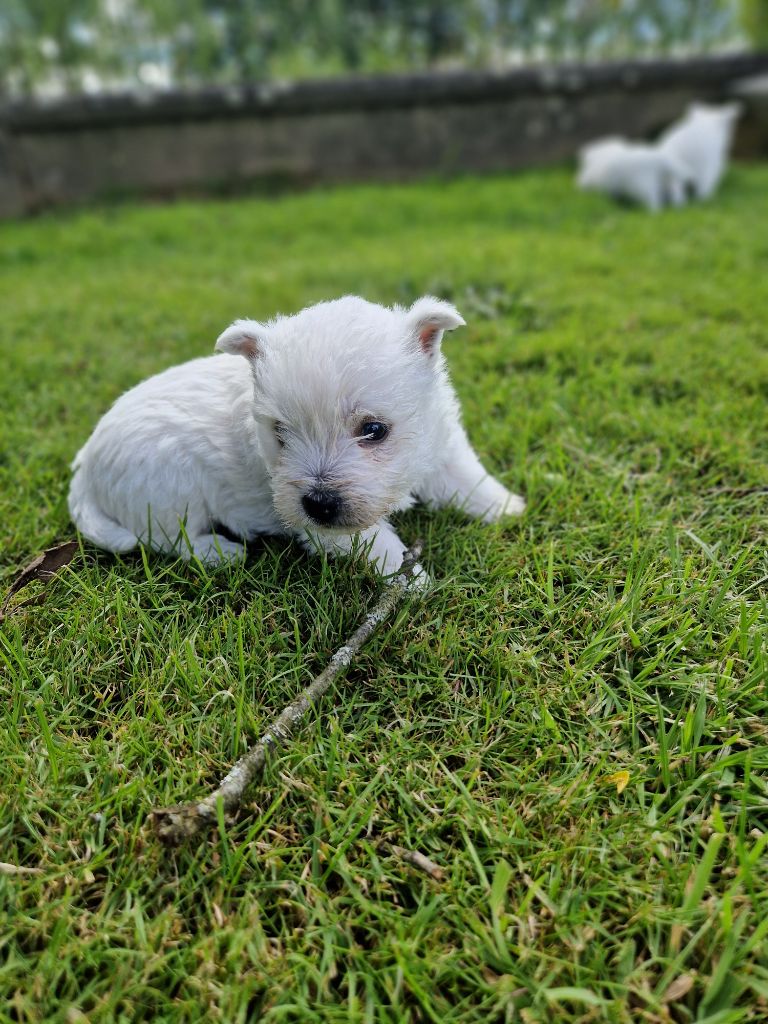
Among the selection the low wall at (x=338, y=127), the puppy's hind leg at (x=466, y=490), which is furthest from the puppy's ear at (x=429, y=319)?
the low wall at (x=338, y=127)

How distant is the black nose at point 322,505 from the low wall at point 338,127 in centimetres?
875

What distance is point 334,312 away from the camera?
7.23 feet

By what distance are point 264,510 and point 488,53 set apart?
46.3 ft

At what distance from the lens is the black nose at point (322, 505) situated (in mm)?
2090

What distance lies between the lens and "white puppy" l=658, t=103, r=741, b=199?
8.03 meters

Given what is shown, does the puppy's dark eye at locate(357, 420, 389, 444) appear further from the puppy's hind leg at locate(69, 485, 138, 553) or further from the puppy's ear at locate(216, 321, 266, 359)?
the puppy's hind leg at locate(69, 485, 138, 553)

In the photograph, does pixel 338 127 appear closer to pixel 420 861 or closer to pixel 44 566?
pixel 44 566

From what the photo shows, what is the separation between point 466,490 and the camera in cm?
270

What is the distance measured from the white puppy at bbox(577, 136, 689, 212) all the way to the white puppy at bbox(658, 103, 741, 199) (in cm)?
16

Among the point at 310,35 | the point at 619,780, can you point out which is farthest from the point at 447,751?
the point at 310,35

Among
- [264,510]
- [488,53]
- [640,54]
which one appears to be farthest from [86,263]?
[640,54]

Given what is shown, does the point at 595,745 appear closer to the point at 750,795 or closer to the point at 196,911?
the point at 750,795

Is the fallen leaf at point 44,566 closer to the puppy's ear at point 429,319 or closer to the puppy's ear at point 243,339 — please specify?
the puppy's ear at point 243,339

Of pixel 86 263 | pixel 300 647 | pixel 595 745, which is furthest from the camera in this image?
pixel 86 263
